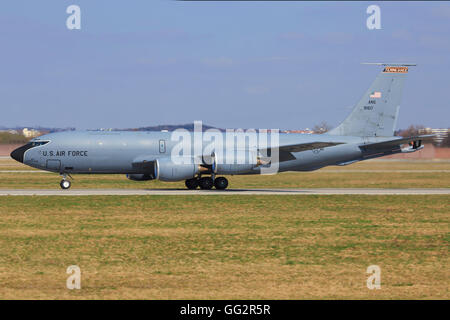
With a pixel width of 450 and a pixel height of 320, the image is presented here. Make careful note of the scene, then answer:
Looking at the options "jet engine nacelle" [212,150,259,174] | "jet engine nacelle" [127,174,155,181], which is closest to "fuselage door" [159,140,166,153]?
"jet engine nacelle" [127,174,155,181]

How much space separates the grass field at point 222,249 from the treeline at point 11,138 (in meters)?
61.2

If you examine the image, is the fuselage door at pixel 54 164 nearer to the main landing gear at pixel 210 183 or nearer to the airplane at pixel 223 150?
the airplane at pixel 223 150

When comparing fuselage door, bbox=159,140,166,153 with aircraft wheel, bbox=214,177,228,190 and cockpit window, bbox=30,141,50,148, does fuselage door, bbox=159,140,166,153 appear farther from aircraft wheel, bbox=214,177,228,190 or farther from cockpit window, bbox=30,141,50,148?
cockpit window, bbox=30,141,50,148

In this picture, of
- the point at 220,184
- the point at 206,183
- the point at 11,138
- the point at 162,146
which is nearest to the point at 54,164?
the point at 162,146

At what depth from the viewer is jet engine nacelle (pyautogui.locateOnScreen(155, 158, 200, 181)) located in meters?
39.3

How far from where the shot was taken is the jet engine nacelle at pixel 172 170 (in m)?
39.3

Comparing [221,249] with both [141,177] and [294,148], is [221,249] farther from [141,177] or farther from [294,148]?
[141,177]

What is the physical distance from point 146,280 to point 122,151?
27.0 meters

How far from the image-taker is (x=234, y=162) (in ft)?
133

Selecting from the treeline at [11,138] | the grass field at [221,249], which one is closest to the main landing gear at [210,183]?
the grass field at [221,249]

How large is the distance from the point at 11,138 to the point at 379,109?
205 feet
